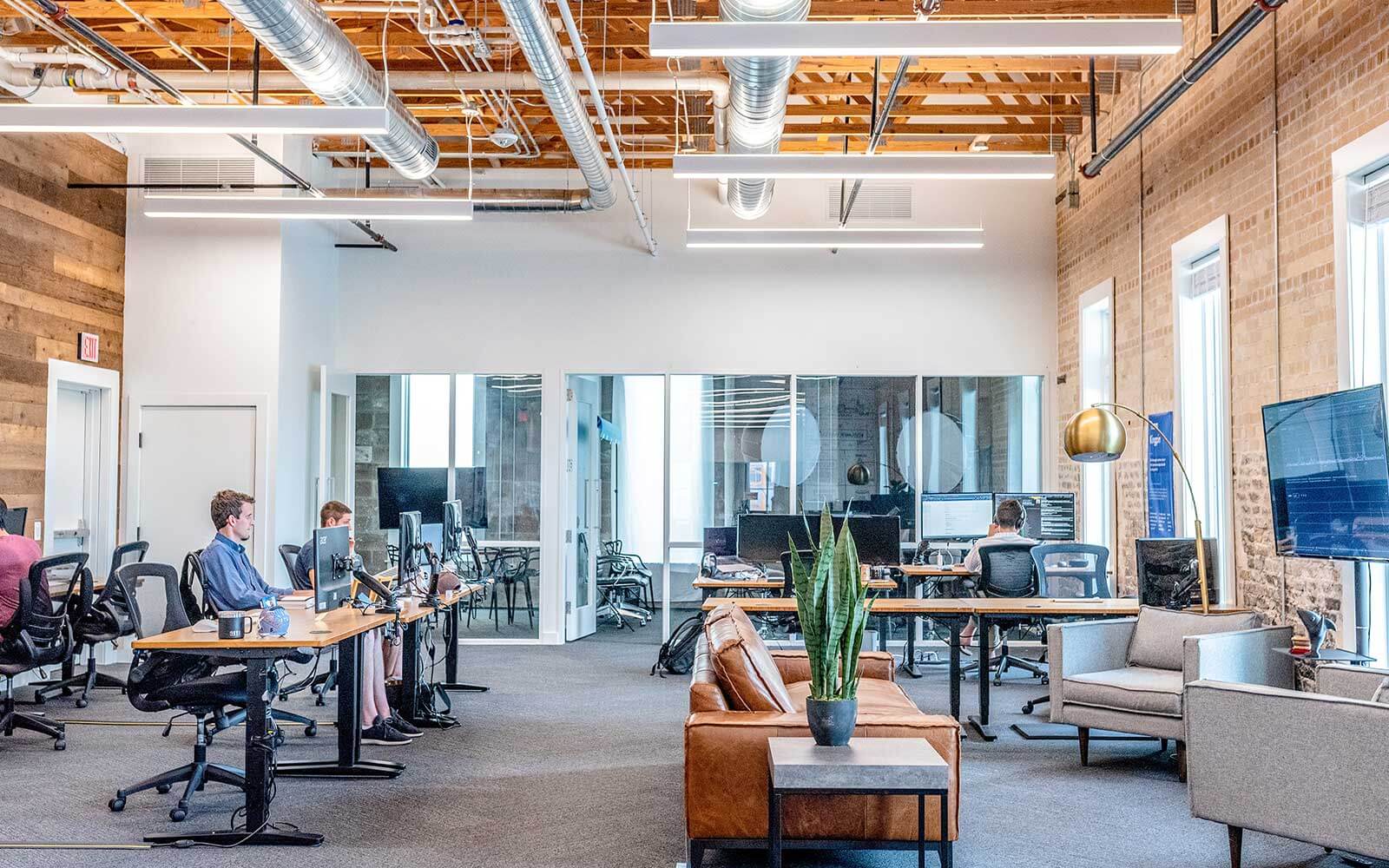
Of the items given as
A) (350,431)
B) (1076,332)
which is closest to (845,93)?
(1076,332)

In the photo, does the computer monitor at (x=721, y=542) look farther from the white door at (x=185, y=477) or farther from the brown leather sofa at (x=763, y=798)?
the brown leather sofa at (x=763, y=798)

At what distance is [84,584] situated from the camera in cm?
725

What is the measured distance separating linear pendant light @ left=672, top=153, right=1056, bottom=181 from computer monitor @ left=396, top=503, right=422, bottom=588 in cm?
255

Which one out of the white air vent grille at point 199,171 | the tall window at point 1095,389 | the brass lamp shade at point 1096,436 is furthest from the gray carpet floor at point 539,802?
the white air vent grille at point 199,171

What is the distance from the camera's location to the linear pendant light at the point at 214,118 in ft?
19.6

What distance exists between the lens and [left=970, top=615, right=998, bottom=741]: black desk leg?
633 centimetres

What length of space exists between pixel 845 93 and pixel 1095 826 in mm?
5802

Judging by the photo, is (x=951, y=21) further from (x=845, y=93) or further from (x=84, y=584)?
(x=84, y=584)

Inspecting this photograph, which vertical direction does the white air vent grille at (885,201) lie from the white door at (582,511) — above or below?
above

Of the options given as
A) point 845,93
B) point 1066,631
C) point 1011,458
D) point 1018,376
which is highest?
point 845,93

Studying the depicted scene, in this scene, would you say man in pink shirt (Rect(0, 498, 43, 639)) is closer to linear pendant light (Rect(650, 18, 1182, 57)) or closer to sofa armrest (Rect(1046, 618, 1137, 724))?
linear pendant light (Rect(650, 18, 1182, 57))

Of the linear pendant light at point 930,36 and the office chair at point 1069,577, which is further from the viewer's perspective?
the office chair at point 1069,577

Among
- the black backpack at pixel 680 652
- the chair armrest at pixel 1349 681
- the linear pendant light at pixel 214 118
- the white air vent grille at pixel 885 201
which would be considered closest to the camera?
the chair armrest at pixel 1349 681

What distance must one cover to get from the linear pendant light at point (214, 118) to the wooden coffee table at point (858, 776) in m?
4.00
